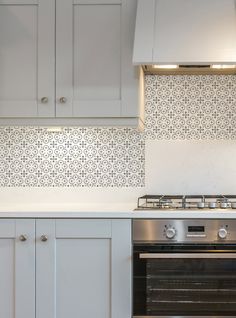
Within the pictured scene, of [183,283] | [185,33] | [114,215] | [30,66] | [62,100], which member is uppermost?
[185,33]

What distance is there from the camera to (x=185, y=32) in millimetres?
2182

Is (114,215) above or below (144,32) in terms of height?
below

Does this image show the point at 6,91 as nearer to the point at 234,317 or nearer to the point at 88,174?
the point at 88,174

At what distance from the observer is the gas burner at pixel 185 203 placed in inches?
85.0

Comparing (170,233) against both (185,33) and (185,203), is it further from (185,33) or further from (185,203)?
(185,33)

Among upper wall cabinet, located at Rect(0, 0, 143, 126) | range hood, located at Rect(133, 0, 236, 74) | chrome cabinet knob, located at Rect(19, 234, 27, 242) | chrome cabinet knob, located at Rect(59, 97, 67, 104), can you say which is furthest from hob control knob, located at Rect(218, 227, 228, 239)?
chrome cabinet knob, located at Rect(59, 97, 67, 104)

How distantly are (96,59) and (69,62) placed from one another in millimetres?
139

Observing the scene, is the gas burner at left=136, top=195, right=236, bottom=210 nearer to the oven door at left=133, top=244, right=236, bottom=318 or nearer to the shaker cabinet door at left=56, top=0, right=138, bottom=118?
the oven door at left=133, top=244, right=236, bottom=318

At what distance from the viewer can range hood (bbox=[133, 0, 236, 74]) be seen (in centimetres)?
215

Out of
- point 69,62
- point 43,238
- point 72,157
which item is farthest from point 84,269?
point 69,62

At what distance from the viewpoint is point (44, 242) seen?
209 cm

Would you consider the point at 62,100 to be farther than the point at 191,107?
No

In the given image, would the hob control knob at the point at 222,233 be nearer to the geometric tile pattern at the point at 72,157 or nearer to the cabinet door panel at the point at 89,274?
the cabinet door panel at the point at 89,274

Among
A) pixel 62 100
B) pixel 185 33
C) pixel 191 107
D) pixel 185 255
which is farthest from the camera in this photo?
pixel 191 107
